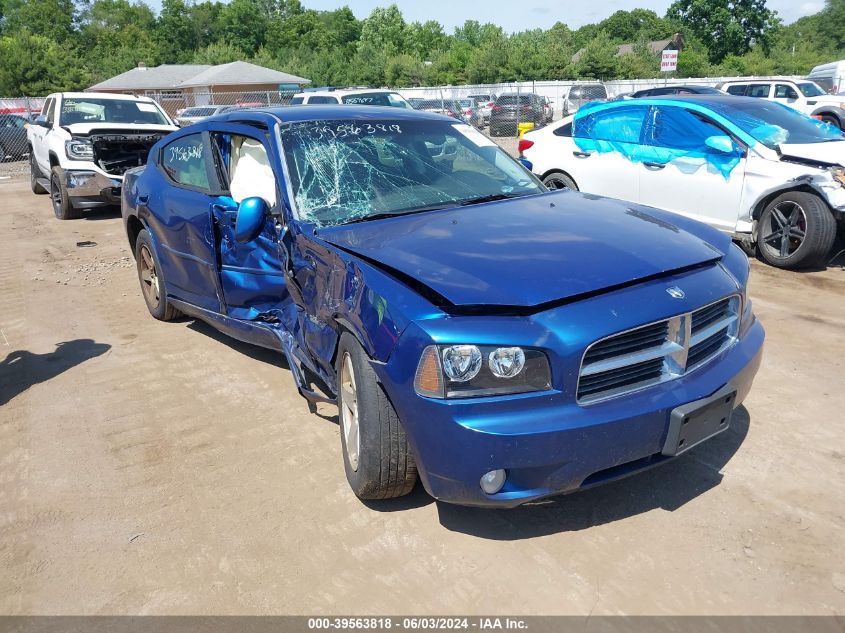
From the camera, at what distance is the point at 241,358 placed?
5172 millimetres

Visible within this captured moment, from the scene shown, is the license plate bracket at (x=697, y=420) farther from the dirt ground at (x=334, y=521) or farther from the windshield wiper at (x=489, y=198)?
the windshield wiper at (x=489, y=198)

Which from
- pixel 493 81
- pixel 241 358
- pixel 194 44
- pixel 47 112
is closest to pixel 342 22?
pixel 194 44

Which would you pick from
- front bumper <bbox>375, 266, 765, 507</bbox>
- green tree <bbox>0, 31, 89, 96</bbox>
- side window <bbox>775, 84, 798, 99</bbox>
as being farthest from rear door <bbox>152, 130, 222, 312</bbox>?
green tree <bbox>0, 31, 89, 96</bbox>

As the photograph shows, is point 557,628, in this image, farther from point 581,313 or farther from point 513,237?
point 513,237

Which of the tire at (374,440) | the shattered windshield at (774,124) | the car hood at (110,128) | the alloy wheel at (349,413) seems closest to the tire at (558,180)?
the shattered windshield at (774,124)

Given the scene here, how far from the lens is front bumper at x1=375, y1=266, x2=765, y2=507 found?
249cm

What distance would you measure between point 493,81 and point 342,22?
62906 mm

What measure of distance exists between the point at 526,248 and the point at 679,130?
5.28 meters

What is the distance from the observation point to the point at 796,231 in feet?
21.8

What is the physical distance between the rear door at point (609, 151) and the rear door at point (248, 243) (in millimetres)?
4778

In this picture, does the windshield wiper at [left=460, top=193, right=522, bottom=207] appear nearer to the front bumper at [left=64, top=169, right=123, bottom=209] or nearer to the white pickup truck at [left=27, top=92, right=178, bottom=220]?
the white pickup truck at [left=27, top=92, right=178, bottom=220]

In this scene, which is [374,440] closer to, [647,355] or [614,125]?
[647,355]

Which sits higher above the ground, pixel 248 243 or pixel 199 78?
pixel 199 78

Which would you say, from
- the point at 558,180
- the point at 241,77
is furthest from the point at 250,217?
the point at 241,77
